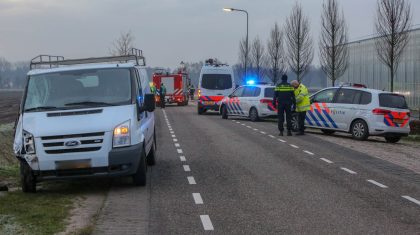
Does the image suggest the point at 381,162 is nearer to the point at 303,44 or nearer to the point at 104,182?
the point at 104,182

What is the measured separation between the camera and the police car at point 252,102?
25297 millimetres

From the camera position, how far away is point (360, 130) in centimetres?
1777

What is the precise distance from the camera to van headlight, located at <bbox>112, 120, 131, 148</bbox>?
8875 mm

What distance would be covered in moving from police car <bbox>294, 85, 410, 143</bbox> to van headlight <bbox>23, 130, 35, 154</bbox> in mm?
11385

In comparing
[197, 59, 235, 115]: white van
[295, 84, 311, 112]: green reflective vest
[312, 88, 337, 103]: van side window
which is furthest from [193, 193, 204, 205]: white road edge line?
[197, 59, 235, 115]: white van

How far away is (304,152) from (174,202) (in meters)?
6.66

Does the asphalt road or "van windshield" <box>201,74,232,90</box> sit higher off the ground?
"van windshield" <box>201,74,232,90</box>

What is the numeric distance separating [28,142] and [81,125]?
842mm

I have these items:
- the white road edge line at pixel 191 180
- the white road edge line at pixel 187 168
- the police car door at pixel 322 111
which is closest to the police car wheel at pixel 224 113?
the police car door at pixel 322 111

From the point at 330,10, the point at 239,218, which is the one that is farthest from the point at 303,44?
the point at 239,218

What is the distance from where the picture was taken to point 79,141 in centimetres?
870

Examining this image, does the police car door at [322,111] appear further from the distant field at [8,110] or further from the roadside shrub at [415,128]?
the distant field at [8,110]

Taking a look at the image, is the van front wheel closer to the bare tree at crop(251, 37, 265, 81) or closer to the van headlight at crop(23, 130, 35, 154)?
the van headlight at crop(23, 130, 35, 154)

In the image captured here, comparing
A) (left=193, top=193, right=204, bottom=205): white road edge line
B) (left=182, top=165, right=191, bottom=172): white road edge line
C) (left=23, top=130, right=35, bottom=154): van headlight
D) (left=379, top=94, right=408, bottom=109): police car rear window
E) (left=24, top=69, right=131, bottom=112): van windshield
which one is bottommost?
(left=193, top=193, right=204, bottom=205): white road edge line
